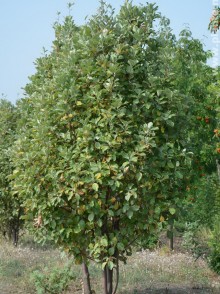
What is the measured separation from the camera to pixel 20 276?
8.76 metres

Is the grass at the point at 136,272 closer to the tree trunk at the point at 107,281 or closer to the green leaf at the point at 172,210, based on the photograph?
the tree trunk at the point at 107,281

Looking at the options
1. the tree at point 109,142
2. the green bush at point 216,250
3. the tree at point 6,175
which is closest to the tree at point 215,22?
the tree at point 109,142

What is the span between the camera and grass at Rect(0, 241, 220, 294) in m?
8.05

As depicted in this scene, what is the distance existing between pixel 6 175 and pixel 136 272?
13.5 ft

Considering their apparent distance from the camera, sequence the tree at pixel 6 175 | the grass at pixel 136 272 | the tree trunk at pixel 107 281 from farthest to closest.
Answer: the tree at pixel 6 175, the grass at pixel 136 272, the tree trunk at pixel 107 281

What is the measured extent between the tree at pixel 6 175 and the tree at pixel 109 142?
5.74 meters

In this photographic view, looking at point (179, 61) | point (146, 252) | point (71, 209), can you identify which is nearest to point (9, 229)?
point (146, 252)

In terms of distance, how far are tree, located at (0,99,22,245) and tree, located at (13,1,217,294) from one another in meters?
5.74

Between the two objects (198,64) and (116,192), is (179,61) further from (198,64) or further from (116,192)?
(116,192)

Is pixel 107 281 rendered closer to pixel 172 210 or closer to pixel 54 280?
pixel 172 210

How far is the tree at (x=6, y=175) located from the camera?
1151 centimetres

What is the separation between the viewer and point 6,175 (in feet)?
37.3

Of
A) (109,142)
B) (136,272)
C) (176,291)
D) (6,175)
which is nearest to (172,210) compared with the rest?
(109,142)

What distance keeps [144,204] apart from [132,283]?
3.34 meters
